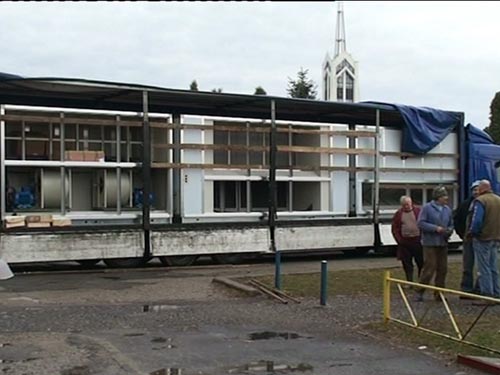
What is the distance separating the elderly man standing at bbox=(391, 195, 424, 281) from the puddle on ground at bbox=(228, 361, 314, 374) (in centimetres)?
554

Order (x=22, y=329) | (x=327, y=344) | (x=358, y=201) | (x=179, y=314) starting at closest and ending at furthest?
1. (x=327, y=344)
2. (x=22, y=329)
3. (x=179, y=314)
4. (x=358, y=201)

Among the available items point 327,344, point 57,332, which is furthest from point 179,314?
point 327,344

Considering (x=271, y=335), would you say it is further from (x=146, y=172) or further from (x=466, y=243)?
(x=146, y=172)

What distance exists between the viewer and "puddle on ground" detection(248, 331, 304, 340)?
877 cm

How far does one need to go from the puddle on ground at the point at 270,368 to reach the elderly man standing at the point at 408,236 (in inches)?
218

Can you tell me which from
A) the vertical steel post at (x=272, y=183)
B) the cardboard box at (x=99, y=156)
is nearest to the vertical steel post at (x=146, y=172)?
the cardboard box at (x=99, y=156)

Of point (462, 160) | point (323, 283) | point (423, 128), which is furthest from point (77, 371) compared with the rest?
point (462, 160)

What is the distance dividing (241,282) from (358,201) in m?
7.15

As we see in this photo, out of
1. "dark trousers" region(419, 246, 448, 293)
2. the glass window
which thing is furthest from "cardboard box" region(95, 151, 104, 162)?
the glass window

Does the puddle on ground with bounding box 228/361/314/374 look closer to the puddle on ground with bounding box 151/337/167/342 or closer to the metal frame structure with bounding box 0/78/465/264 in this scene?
the puddle on ground with bounding box 151/337/167/342

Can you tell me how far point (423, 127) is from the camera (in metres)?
19.9

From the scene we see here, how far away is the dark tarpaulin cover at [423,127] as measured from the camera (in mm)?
19734

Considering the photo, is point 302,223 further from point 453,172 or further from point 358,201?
point 453,172

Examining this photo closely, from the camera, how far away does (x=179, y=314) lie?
10.3 meters
